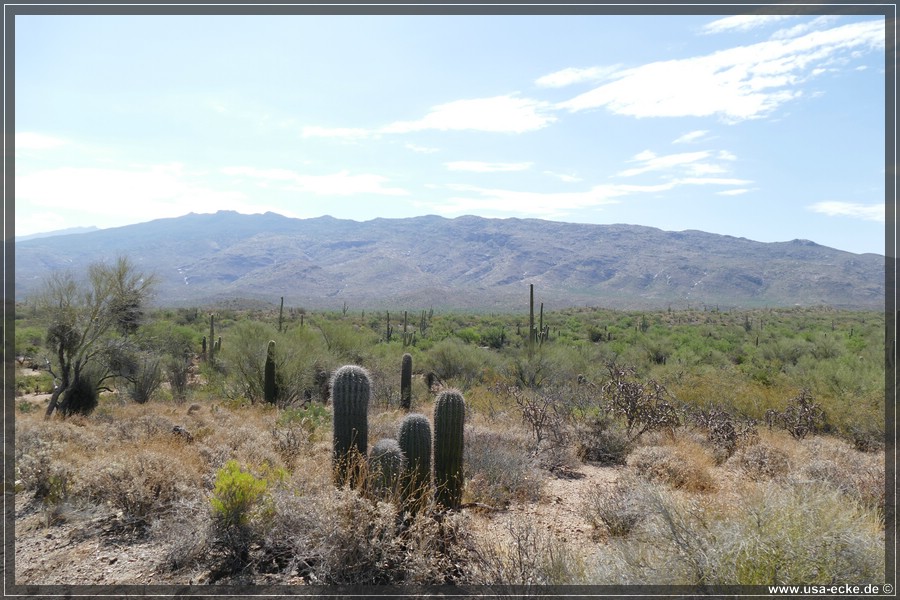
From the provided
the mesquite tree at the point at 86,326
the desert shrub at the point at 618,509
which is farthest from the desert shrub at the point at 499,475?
the mesquite tree at the point at 86,326

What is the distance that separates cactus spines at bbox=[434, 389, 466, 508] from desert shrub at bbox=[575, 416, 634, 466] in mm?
4539

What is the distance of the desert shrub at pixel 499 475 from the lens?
25.3ft

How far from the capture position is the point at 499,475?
324 inches

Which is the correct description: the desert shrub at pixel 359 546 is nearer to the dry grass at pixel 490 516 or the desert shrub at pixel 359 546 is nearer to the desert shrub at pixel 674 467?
the dry grass at pixel 490 516

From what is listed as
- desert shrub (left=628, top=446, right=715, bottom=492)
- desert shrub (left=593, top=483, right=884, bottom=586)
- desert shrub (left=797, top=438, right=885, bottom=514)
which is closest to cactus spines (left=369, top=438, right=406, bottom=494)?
desert shrub (left=593, top=483, right=884, bottom=586)

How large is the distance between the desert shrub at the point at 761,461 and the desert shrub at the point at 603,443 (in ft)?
6.90

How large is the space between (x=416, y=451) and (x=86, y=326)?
13.2 meters

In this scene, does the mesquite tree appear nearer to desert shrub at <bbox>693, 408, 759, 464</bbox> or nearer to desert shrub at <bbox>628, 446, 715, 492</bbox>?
desert shrub at <bbox>628, 446, 715, 492</bbox>

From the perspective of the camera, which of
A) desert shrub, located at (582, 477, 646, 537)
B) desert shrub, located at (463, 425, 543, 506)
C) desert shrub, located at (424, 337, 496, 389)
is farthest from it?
desert shrub, located at (424, 337, 496, 389)

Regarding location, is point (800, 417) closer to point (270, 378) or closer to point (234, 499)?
point (234, 499)

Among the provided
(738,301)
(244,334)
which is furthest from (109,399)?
(738,301)

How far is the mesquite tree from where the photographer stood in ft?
48.7

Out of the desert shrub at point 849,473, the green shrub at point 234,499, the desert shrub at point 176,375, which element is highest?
the green shrub at point 234,499

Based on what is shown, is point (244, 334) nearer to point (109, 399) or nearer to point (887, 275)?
point (109, 399)
